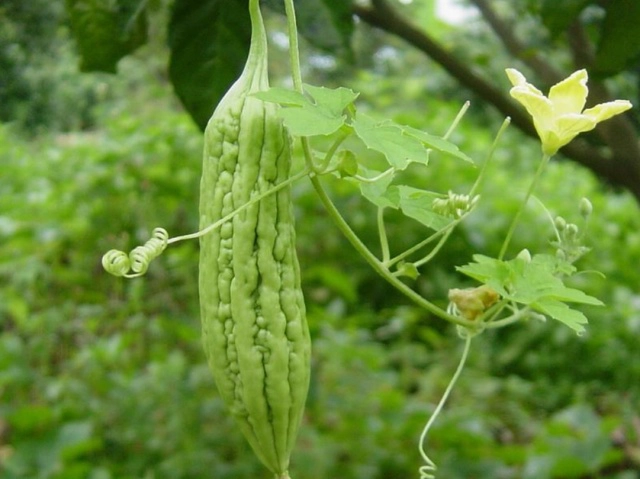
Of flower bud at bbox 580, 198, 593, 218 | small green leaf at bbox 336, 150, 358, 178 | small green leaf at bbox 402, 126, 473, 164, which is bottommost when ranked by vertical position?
flower bud at bbox 580, 198, 593, 218

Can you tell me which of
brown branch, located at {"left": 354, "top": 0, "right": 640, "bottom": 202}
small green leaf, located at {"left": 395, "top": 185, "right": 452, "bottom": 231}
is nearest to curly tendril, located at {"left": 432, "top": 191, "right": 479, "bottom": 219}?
small green leaf, located at {"left": 395, "top": 185, "right": 452, "bottom": 231}

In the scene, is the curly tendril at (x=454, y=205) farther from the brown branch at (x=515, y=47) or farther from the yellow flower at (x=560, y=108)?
the brown branch at (x=515, y=47)

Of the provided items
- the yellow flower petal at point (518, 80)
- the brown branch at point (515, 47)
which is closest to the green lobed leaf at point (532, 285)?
the yellow flower petal at point (518, 80)

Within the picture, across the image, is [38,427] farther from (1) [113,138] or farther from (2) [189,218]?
(1) [113,138]

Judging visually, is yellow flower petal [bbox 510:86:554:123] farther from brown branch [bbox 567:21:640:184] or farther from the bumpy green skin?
brown branch [bbox 567:21:640:184]

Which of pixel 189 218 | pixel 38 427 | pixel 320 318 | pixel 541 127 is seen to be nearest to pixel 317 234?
pixel 320 318

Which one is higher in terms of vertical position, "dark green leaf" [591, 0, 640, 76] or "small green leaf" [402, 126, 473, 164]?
"small green leaf" [402, 126, 473, 164]
